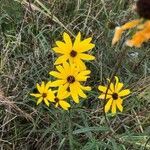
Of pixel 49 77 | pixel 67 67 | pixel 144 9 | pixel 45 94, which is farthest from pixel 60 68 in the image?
pixel 144 9

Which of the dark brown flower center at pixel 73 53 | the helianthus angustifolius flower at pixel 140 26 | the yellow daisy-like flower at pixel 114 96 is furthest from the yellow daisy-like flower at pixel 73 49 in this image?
the helianthus angustifolius flower at pixel 140 26

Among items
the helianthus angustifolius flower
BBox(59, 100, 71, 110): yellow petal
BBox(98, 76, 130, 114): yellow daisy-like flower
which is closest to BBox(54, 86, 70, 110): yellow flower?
BBox(59, 100, 71, 110): yellow petal

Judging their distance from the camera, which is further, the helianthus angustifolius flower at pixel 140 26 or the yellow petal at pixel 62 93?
the yellow petal at pixel 62 93

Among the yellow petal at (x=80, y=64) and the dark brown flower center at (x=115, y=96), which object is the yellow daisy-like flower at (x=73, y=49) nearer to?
the yellow petal at (x=80, y=64)

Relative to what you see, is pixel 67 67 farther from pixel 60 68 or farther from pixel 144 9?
pixel 144 9

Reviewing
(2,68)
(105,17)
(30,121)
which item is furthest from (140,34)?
(105,17)
